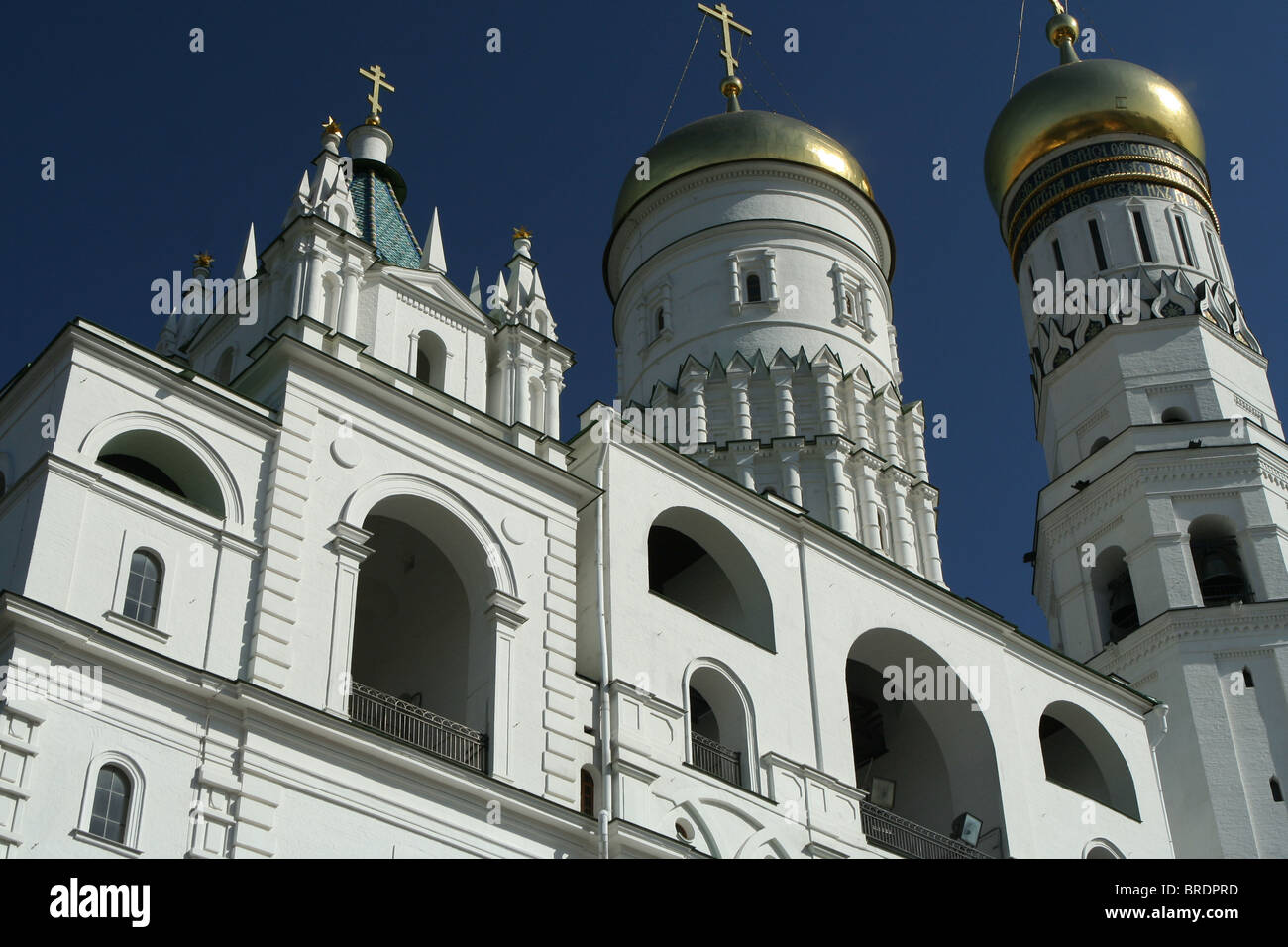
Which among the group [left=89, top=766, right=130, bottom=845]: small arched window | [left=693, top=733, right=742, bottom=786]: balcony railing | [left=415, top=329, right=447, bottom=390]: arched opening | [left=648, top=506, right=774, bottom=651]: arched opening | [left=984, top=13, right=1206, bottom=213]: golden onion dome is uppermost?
[left=984, top=13, right=1206, bottom=213]: golden onion dome

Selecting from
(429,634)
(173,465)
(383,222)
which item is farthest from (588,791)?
(383,222)

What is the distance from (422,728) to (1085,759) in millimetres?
13407

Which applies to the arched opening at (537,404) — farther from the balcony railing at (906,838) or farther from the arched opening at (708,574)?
the balcony railing at (906,838)

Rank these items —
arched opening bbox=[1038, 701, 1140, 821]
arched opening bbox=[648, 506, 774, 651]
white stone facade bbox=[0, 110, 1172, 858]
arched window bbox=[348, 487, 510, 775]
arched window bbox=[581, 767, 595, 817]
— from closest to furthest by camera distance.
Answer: white stone facade bbox=[0, 110, 1172, 858] → arched window bbox=[348, 487, 510, 775] → arched window bbox=[581, 767, 595, 817] → arched opening bbox=[648, 506, 774, 651] → arched opening bbox=[1038, 701, 1140, 821]

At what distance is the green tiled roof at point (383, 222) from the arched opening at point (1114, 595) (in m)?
15.3

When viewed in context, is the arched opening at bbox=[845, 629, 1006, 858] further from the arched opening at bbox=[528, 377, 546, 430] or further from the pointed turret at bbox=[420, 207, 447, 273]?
the pointed turret at bbox=[420, 207, 447, 273]

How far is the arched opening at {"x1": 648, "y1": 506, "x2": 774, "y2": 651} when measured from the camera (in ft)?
79.9

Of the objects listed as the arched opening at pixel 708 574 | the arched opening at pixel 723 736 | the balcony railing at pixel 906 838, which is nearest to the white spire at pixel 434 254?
the arched opening at pixel 708 574

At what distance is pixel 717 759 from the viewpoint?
22.5m

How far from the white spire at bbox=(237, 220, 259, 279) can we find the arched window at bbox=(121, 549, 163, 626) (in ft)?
21.5

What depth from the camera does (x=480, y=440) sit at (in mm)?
22078

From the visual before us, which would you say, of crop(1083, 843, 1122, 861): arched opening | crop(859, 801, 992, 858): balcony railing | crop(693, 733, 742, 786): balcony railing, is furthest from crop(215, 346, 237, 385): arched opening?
crop(1083, 843, 1122, 861): arched opening
